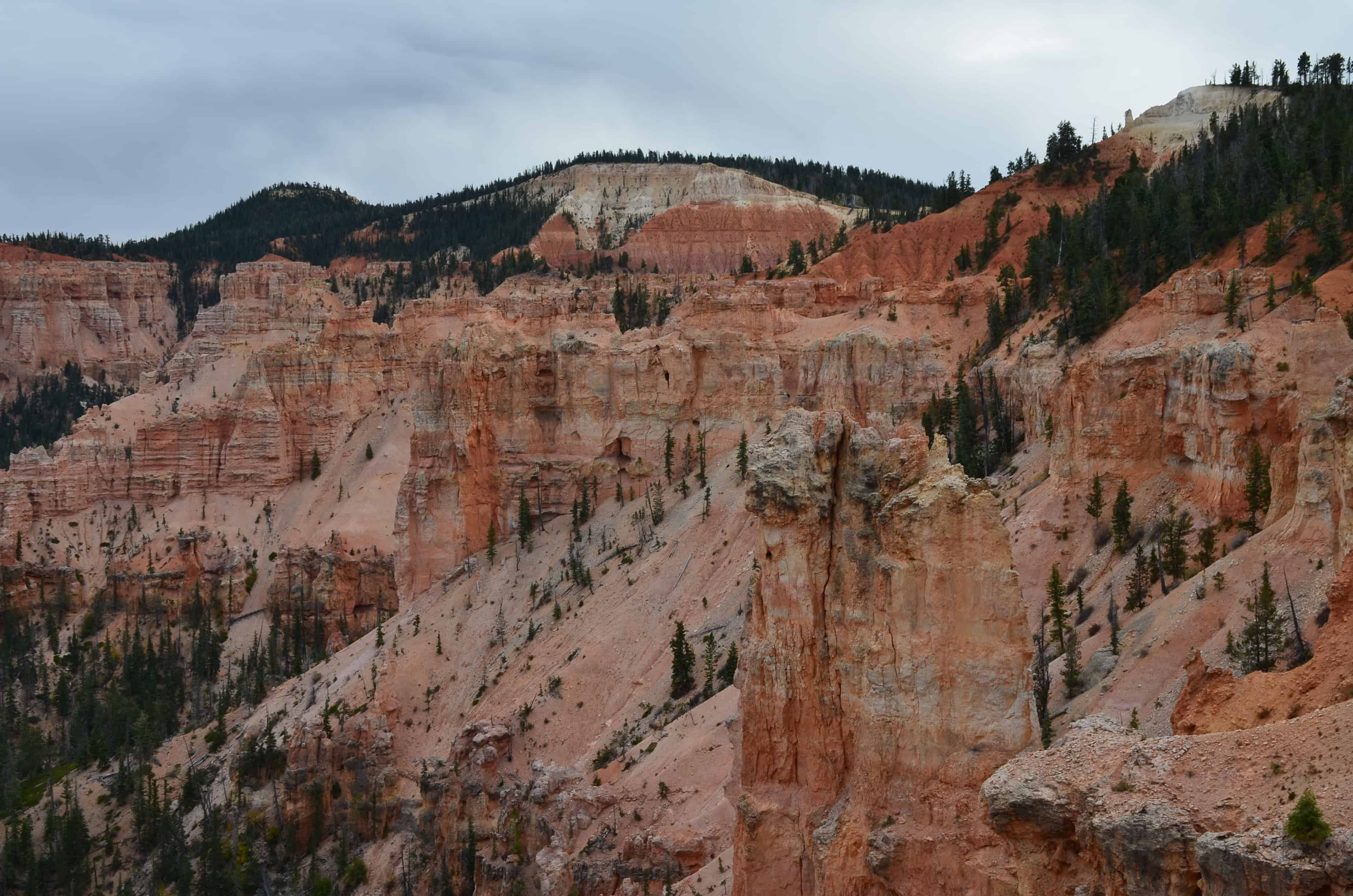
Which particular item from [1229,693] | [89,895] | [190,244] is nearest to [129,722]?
[89,895]

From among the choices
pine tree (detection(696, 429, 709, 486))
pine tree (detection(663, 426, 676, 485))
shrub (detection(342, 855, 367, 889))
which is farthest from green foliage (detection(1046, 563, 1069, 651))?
pine tree (detection(663, 426, 676, 485))

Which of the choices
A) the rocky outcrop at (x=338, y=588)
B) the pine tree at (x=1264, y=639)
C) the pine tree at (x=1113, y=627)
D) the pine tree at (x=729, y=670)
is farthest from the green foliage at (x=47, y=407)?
the pine tree at (x=1264, y=639)

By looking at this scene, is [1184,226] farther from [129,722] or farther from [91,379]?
[91,379]

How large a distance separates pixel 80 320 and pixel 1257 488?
5562 inches

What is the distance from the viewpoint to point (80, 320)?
148 m

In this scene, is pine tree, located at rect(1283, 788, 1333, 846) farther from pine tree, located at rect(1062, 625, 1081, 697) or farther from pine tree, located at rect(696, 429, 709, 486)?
pine tree, located at rect(696, 429, 709, 486)

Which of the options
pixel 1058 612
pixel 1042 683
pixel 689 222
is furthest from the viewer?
pixel 689 222

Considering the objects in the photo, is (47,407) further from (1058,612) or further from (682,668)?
(1058,612)

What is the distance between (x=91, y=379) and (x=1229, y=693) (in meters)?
145

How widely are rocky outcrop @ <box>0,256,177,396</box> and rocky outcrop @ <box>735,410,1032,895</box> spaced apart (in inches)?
5176

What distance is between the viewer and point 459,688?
51.9 meters

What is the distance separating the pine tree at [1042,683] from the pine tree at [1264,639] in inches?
143

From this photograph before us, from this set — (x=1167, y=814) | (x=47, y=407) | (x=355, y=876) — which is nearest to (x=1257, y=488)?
(x=1167, y=814)

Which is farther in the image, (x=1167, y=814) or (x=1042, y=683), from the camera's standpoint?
(x=1042, y=683)
